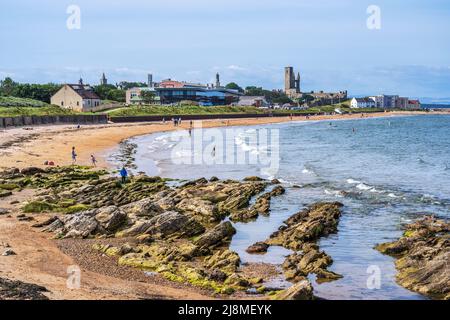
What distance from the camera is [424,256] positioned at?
21.3m

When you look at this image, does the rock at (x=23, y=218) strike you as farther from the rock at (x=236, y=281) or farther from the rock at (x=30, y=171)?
the rock at (x=30, y=171)

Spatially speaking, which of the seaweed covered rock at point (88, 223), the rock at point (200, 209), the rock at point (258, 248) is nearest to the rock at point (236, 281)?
the rock at point (258, 248)

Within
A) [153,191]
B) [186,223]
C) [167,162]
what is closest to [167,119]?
[167,162]

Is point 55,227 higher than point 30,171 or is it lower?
lower

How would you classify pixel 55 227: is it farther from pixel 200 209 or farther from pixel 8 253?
pixel 200 209

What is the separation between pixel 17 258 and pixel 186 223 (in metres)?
7.57

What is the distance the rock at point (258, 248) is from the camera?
2317 centimetres

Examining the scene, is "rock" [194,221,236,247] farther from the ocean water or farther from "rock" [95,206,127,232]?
"rock" [95,206,127,232]

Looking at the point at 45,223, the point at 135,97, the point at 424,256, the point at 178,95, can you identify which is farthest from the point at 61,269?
the point at 178,95

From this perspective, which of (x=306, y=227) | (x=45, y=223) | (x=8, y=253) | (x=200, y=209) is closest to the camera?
(x=8, y=253)

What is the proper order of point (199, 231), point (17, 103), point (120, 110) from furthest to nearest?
point (120, 110) < point (17, 103) < point (199, 231)

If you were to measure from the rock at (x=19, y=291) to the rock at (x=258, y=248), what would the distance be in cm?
919

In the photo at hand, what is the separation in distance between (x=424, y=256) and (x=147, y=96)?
142854 millimetres

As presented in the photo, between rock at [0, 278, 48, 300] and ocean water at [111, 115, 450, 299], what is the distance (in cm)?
739
